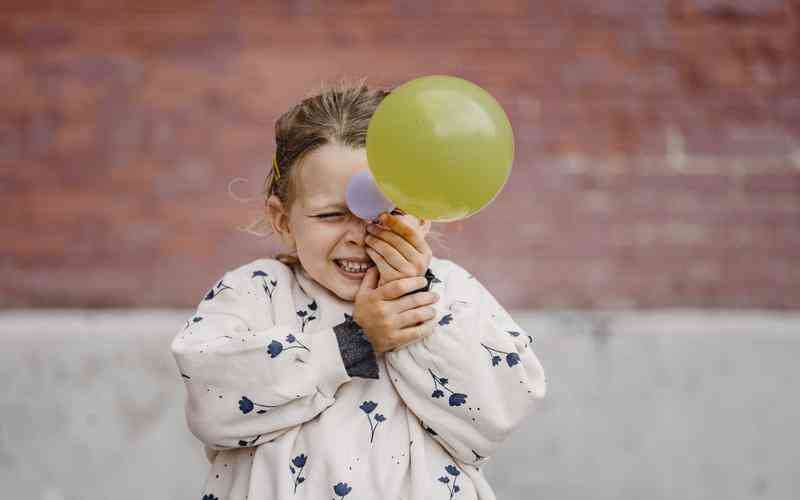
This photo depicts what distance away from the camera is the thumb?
79.9 inches

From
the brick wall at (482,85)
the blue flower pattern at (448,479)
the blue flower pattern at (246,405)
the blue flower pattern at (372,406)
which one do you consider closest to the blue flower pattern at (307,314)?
the blue flower pattern at (372,406)

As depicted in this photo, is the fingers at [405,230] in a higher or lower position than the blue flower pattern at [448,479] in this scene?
higher

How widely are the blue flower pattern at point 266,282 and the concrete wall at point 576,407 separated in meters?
1.77

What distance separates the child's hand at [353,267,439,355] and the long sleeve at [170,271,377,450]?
0.14 ft

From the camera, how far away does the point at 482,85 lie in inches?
155

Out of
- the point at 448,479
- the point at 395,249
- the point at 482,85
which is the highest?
the point at 482,85

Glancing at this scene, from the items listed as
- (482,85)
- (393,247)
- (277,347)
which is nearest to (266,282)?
(277,347)

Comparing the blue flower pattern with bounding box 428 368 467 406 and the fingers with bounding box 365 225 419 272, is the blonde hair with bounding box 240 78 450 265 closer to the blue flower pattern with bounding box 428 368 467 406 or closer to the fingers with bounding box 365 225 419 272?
the fingers with bounding box 365 225 419 272

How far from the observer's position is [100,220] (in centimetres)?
395

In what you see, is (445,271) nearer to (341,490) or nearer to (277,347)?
(277,347)

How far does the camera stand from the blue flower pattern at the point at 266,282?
2172 millimetres

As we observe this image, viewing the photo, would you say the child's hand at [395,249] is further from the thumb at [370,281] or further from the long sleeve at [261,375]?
the long sleeve at [261,375]

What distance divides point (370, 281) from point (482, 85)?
210 centimetres

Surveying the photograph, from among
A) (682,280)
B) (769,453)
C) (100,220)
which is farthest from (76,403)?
(769,453)
